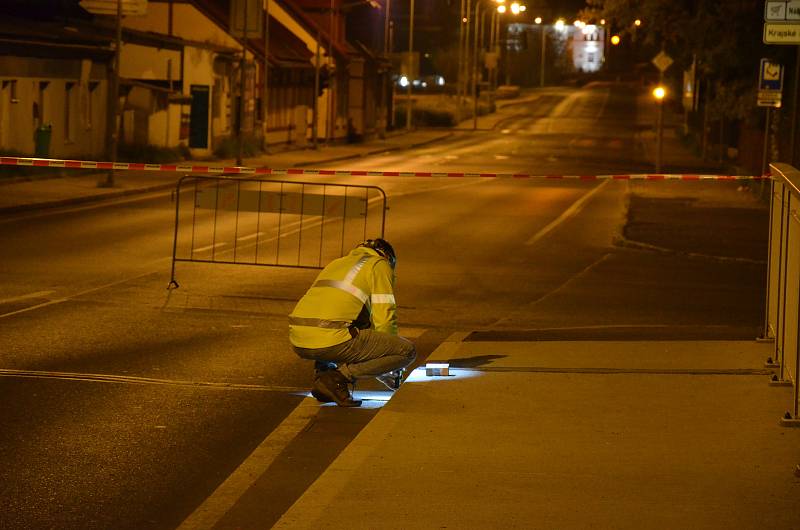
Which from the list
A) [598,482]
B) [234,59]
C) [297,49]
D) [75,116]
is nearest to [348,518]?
[598,482]

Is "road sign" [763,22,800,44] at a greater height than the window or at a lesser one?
greater

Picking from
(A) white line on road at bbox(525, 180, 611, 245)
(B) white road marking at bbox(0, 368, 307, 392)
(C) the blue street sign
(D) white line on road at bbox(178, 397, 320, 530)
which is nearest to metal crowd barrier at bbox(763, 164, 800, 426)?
(D) white line on road at bbox(178, 397, 320, 530)

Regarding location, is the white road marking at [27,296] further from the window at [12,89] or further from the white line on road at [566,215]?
the window at [12,89]

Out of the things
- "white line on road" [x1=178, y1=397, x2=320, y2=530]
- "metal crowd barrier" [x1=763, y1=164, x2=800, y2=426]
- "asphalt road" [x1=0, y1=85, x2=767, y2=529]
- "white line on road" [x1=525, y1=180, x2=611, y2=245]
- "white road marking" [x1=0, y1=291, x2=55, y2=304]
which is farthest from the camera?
"white line on road" [x1=525, y1=180, x2=611, y2=245]


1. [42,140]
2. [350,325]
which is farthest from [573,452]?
[42,140]

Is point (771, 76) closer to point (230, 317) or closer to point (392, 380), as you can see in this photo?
point (230, 317)

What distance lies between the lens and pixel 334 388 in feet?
29.9

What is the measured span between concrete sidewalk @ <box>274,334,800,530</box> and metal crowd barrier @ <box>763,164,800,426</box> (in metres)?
0.18

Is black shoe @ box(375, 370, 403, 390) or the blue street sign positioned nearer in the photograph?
black shoe @ box(375, 370, 403, 390)

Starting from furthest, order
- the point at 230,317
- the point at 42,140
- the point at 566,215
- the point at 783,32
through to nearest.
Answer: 1. the point at 42,140
2. the point at 566,215
3. the point at 783,32
4. the point at 230,317

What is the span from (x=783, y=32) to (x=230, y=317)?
22.2ft

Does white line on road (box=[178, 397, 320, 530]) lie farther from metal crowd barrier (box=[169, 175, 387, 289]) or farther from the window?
the window

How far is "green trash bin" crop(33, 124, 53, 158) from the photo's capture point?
33656mm

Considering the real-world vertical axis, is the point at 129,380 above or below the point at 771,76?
below
